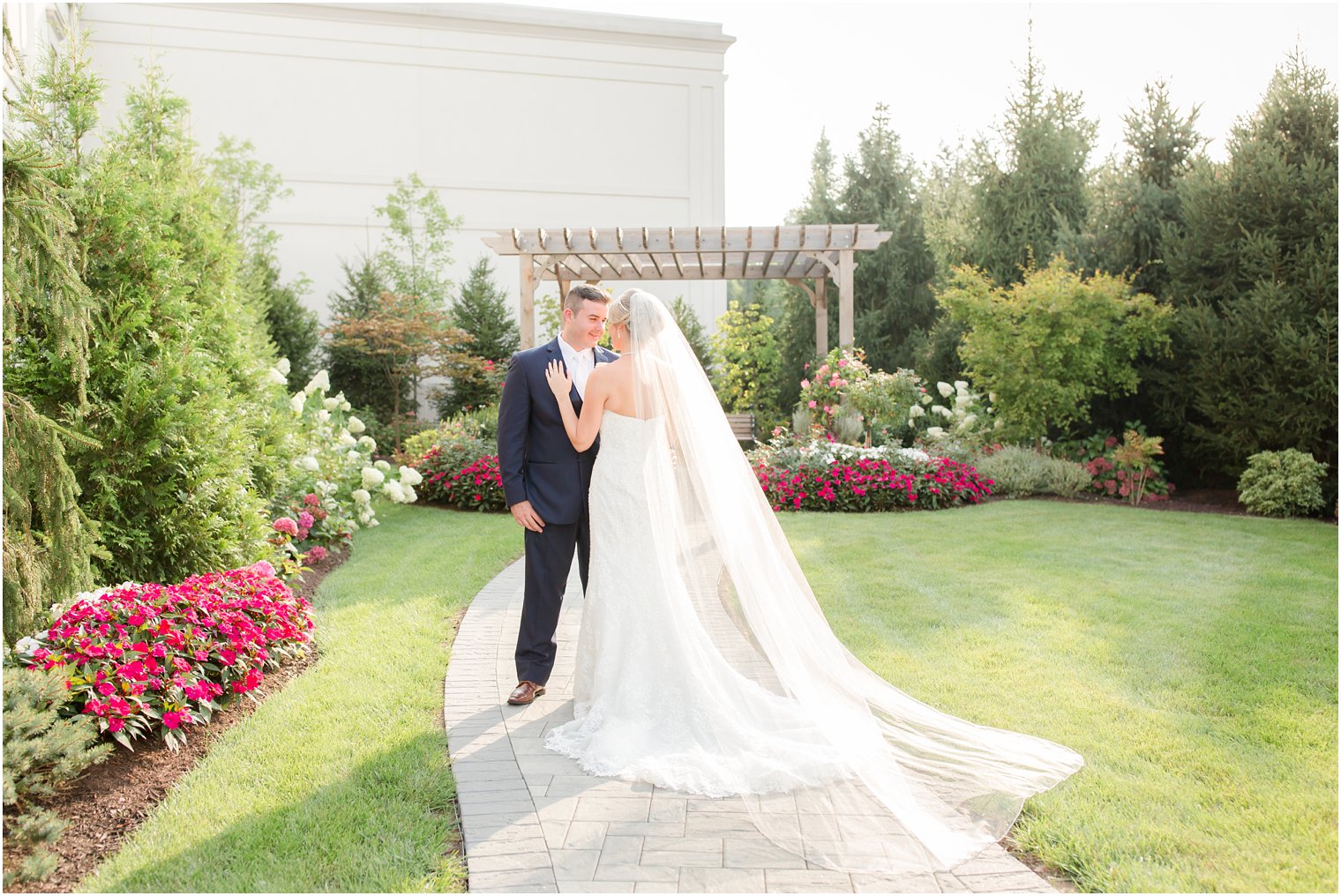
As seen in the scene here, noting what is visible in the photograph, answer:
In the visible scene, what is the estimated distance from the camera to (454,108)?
67.9 ft

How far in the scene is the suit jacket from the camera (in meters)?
4.24

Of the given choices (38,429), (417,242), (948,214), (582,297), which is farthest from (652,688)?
(417,242)

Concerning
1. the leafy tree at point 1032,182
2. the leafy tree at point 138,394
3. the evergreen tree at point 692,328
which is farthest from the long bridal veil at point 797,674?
Result: the evergreen tree at point 692,328

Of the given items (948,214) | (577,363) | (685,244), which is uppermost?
(948,214)

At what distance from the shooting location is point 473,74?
20.8 m

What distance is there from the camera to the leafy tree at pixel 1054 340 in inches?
461

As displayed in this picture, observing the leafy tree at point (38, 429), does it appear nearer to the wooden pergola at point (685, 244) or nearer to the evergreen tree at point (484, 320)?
the wooden pergola at point (685, 244)

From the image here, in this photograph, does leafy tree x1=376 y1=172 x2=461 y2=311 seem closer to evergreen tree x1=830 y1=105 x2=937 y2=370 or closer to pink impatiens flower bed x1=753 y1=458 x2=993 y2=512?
evergreen tree x1=830 y1=105 x2=937 y2=370

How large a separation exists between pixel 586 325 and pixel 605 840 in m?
2.34

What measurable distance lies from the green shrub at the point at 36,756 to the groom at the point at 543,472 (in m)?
1.76

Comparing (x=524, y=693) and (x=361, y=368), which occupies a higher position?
(x=361, y=368)

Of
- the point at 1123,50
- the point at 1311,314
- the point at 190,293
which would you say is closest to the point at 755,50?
the point at 1123,50

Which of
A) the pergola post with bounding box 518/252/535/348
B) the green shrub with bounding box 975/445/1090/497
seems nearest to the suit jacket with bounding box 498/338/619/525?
the green shrub with bounding box 975/445/1090/497

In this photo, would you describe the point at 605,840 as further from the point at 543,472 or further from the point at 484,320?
the point at 484,320
